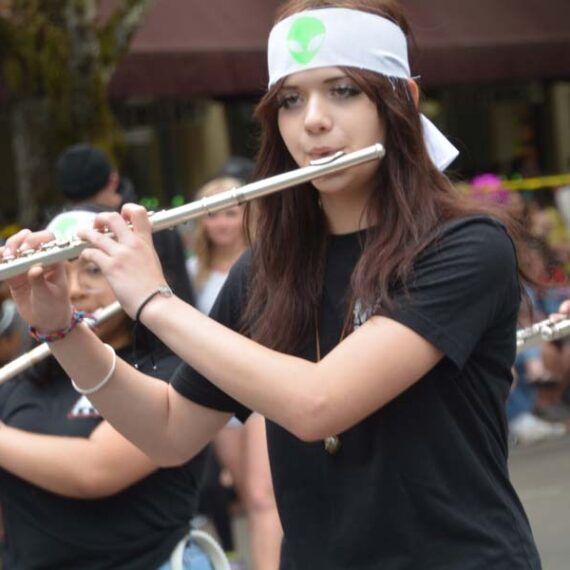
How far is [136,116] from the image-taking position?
12.7m

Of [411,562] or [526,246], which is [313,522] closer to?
[411,562]

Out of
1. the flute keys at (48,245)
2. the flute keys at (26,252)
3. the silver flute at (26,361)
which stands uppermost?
the flute keys at (48,245)

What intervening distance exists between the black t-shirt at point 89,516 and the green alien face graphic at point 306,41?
976 mm

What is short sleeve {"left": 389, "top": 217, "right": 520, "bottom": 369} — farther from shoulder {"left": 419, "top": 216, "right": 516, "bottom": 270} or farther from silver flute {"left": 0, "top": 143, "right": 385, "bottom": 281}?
silver flute {"left": 0, "top": 143, "right": 385, "bottom": 281}

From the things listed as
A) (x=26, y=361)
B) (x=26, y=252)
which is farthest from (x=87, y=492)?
(x=26, y=252)

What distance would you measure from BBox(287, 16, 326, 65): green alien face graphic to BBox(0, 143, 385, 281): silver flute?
17 centimetres

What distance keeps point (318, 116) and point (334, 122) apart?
0.03 m

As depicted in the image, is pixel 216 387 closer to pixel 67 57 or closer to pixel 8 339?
pixel 8 339

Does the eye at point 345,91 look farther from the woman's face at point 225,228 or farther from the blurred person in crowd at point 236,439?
the woman's face at point 225,228

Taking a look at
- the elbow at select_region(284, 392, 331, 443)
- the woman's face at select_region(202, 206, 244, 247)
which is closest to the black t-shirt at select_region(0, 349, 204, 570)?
the elbow at select_region(284, 392, 331, 443)

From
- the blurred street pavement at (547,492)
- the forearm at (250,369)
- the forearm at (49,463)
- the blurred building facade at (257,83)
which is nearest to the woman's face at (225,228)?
the blurred street pavement at (547,492)

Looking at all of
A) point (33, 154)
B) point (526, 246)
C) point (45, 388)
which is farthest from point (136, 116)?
point (526, 246)

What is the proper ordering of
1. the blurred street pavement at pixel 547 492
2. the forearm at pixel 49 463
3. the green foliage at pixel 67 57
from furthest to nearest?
the green foliage at pixel 67 57 → the blurred street pavement at pixel 547 492 → the forearm at pixel 49 463

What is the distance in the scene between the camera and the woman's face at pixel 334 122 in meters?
2.31
